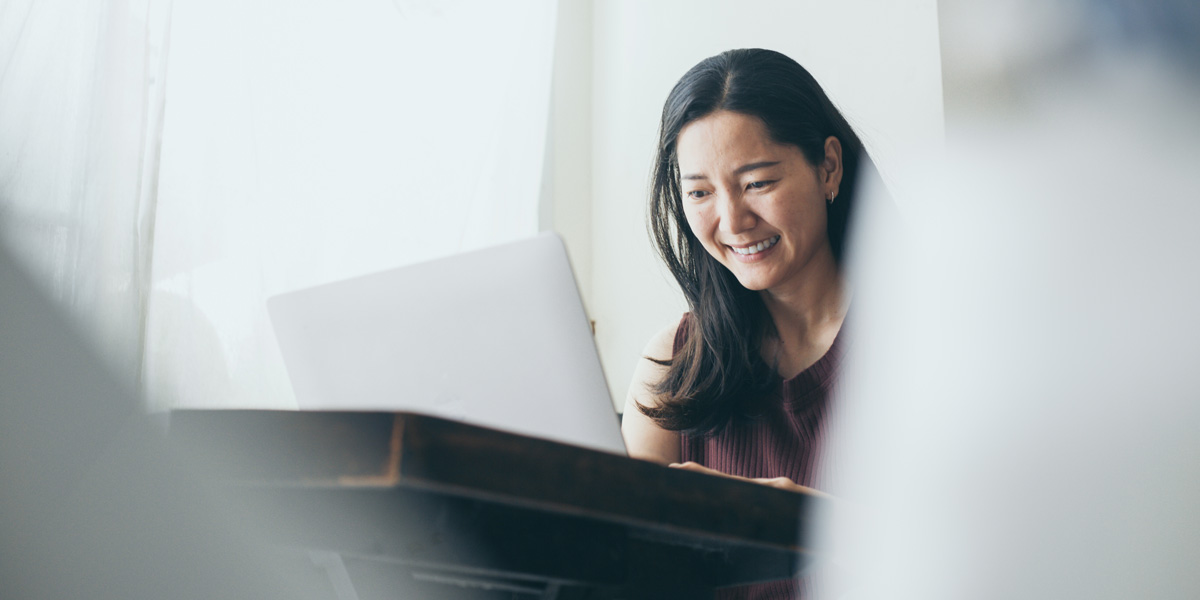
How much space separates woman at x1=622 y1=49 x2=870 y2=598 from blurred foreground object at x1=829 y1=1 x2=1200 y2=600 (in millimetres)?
74

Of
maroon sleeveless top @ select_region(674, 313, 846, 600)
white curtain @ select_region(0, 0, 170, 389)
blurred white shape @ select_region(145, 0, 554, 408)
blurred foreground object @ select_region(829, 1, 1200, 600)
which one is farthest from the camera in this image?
blurred white shape @ select_region(145, 0, 554, 408)

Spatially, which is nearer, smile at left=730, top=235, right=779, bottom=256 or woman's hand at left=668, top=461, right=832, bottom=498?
woman's hand at left=668, top=461, right=832, bottom=498

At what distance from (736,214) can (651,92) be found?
1287 mm

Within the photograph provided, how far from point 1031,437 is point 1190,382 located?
258 millimetres

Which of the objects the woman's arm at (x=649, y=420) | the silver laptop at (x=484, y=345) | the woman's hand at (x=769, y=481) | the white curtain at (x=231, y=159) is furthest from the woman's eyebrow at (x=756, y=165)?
the white curtain at (x=231, y=159)

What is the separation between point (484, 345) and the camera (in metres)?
0.80

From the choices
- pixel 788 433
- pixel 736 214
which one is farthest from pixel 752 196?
pixel 788 433

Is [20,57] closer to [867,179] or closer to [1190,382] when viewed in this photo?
[867,179]

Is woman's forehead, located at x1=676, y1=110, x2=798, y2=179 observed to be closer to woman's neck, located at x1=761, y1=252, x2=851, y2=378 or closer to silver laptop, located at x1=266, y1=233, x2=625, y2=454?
woman's neck, located at x1=761, y1=252, x2=851, y2=378

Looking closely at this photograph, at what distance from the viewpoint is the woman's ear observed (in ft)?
4.39

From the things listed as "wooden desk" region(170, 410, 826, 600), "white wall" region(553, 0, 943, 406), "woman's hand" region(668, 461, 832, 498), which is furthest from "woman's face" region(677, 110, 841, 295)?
"wooden desk" region(170, 410, 826, 600)

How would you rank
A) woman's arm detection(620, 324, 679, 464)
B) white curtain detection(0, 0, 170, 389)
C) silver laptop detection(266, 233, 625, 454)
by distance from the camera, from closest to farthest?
silver laptop detection(266, 233, 625, 454)
woman's arm detection(620, 324, 679, 464)
white curtain detection(0, 0, 170, 389)

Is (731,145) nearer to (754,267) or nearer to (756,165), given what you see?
(756,165)

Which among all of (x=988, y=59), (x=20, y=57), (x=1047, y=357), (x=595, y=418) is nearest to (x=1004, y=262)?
(x=1047, y=357)
